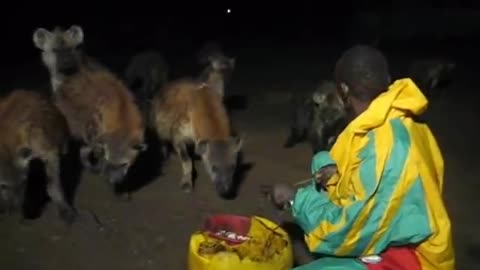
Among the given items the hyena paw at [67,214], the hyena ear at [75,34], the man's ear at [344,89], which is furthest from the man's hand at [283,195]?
the hyena ear at [75,34]

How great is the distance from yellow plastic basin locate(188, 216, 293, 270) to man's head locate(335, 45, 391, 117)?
35.4 inches

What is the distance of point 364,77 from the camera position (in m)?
4.01

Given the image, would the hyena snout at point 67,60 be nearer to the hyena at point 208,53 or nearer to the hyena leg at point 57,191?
the hyena at point 208,53

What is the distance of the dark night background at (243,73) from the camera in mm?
6098

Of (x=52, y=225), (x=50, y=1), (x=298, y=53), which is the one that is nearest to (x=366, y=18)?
(x=298, y=53)

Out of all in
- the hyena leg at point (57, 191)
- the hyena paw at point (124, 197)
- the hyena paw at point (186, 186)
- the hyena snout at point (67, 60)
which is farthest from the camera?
the hyena snout at point (67, 60)

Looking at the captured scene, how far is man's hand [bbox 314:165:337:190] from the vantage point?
430 cm

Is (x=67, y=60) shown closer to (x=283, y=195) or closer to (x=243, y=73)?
(x=243, y=73)

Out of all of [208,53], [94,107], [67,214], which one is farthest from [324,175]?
[208,53]

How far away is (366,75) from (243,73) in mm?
7155

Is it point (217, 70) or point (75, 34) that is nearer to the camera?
point (75, 34)

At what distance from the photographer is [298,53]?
490 inches

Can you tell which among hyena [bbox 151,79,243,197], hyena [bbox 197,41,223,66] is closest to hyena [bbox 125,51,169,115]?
hyena [bbox 197,41,223,66]

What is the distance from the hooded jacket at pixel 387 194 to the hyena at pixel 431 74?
6321 mm
